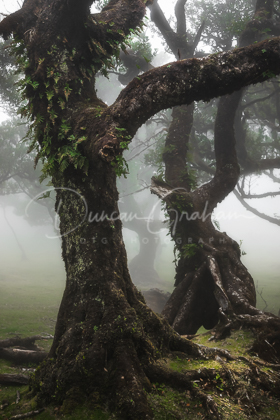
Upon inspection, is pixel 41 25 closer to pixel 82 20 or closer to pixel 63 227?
pixel 82 20

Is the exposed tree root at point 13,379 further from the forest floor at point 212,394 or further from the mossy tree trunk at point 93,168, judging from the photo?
the mossy tree trunk at point 93,168

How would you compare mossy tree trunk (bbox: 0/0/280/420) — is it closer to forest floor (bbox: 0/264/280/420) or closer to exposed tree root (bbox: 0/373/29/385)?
forest floor (bbox: 0/264/280/420)

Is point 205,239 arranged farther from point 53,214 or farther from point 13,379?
point 53,214

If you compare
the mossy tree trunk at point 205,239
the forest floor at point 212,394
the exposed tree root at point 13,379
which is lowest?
the exposed tree root at point 13,379

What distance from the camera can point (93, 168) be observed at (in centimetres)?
448

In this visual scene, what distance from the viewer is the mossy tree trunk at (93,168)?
3686 mm

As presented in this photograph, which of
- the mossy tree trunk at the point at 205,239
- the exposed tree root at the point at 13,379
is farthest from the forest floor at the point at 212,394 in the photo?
the mossy tree trunk at the point at 205,239

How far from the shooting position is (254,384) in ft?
13.4

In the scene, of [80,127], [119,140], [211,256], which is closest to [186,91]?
[119,140]

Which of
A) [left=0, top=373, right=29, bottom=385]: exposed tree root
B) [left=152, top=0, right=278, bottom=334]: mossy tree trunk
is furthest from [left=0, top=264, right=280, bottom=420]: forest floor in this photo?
[left=152, top=0, right=278, bottom=334]: mossy tree trunk

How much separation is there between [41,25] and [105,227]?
13.1 feet

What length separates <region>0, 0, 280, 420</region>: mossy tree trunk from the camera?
3.69m

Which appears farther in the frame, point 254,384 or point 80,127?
point 80,127

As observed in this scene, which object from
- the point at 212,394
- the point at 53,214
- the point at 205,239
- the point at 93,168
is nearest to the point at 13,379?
the point at 212,394
